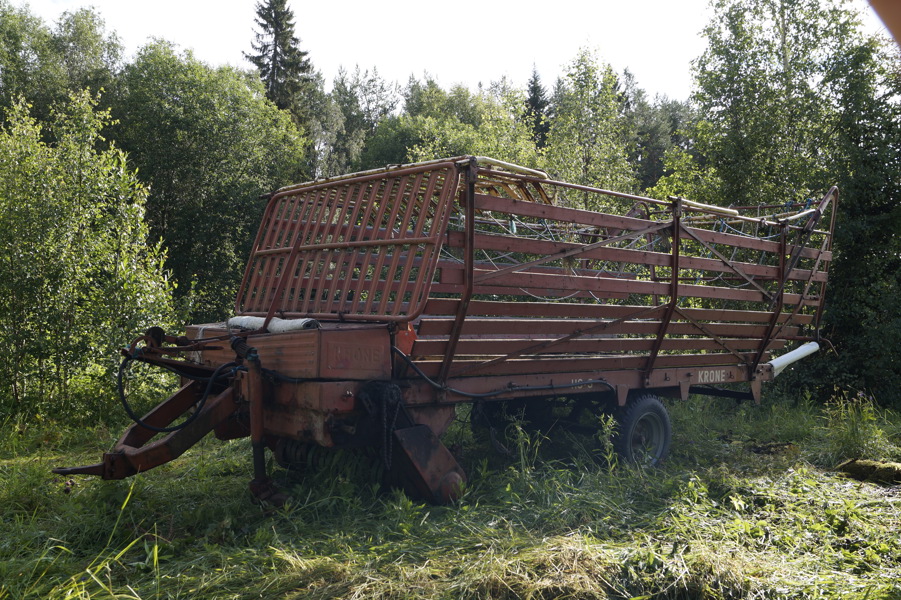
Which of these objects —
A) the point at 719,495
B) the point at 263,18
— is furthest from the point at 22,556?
the point at 263,18

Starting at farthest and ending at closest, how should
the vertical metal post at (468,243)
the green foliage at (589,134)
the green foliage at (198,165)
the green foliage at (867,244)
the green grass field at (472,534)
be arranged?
the green foliage at (198,165), the green foliage at (589,134), the green foliage at (867,244), the vertical metal post at (468,243), the green grass field at (472,534)

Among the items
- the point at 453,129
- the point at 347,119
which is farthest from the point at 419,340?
the point at 347,119

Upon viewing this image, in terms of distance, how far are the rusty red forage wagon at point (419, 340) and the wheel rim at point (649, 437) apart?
2 centimetres

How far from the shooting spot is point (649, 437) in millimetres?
7352

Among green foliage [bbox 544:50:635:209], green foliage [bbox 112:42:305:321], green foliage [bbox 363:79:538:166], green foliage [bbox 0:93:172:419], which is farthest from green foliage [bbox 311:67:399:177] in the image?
green foliage [bbox 0:93:172:419]

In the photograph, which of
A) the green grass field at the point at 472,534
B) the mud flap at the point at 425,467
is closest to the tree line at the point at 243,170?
the green grass field at the point at 472,534

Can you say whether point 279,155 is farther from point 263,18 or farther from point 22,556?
point 22,556

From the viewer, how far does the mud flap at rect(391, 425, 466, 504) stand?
17.0ft

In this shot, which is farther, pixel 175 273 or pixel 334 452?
pixel 175 273

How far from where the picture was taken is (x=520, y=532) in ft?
15.1

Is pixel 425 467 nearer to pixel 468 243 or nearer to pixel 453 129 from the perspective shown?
pixel 468 243

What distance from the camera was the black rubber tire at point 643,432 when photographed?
689 cm

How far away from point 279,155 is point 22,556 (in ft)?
85.9

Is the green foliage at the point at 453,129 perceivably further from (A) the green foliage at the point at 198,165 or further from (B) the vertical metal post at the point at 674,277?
(B) the vertical metal post at the point at 674,277
